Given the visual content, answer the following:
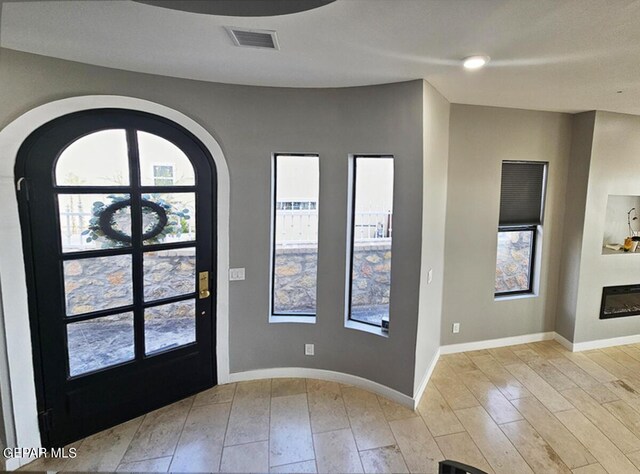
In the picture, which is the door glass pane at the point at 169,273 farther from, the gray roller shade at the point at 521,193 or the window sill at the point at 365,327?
the gray roller shade at the point at 521,193

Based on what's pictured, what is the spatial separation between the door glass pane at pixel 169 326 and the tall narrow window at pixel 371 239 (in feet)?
4.88

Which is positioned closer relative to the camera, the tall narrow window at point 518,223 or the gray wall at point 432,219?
the gray wall at point 432,219

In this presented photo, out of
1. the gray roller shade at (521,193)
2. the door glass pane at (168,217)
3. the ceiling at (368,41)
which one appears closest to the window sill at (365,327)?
the door glass pane at (168,217)

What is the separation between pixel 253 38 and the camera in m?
1.91

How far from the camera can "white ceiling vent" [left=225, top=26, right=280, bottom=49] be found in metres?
1.81

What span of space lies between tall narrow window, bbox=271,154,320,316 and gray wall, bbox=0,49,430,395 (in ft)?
0.49

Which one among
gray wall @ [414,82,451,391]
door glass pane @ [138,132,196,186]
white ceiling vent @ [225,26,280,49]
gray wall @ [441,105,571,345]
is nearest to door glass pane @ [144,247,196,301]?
door glass pane @ [138,132,196,186]

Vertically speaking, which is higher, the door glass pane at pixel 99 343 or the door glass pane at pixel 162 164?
the door glass pane at pixel 162 164

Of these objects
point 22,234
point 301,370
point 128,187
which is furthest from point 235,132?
point 301,370

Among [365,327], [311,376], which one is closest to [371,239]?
[365,327]

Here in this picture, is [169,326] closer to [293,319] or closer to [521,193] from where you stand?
[293,319]

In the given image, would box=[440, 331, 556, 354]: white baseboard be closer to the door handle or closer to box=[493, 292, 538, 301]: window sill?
box=[493, 292, 538, 301]: window sill

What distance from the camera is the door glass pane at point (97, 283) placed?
247 cm

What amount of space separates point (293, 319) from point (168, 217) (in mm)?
1476
